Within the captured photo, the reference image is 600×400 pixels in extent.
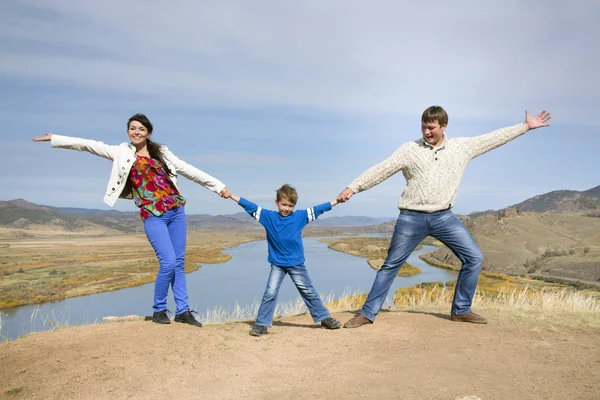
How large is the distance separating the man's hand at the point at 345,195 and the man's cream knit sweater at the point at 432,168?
0.05 metres

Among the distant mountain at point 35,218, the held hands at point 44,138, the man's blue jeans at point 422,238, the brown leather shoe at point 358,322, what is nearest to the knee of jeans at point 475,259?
the man's blue jeans at point 422,238

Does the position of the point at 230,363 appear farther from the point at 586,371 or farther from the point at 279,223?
the point at 586,371

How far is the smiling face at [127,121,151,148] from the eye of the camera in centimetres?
498

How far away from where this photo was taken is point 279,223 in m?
5.29

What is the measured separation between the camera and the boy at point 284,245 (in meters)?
5.30

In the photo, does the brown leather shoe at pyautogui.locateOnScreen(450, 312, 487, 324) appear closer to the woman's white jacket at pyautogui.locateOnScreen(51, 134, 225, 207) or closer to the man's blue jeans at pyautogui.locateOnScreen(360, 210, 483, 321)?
the man's blue jeans at pyautogui.locateOnScreen(360, 210, 483, 321)

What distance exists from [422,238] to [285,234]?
1.62 m

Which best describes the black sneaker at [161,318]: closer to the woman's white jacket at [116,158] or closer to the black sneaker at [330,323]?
the woman's white jacket at [116,158]

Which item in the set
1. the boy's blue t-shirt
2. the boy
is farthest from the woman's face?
the boy's blue t-shirt

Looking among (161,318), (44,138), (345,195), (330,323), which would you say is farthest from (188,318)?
(44,138)

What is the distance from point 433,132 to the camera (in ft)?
17.3

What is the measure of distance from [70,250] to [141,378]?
78527mm

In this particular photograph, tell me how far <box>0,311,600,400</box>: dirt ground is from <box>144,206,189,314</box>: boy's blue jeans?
0.40 m

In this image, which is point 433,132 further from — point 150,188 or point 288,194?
point 150,188
